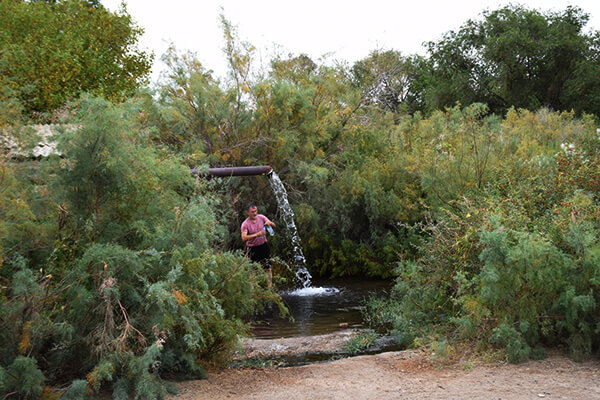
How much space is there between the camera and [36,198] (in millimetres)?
5492

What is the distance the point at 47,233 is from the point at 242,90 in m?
10.7

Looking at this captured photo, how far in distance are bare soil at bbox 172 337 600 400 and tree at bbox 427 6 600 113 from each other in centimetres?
2924

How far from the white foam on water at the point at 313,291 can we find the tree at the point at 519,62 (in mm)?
23520

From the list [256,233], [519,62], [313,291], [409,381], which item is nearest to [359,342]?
[409,381]

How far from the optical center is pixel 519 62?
3422cm

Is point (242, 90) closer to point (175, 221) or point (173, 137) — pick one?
point (173, 137)

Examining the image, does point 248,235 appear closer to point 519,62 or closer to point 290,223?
point 290,223

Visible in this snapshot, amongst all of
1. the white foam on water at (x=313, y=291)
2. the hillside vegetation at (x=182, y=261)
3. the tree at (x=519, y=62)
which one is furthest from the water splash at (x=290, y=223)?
the tree at (x=519, y=62)

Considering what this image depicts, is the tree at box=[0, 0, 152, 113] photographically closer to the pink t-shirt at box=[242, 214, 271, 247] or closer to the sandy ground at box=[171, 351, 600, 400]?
the pink t-shirt at box=[242, 214, 271, 247]

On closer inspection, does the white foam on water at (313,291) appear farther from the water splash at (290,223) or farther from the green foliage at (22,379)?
the green foliage at (22,379)

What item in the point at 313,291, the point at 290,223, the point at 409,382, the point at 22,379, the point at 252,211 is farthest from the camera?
the point at 290,223

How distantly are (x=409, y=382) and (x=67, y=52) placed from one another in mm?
14870

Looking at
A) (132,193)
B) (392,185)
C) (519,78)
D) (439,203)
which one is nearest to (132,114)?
(132,193)

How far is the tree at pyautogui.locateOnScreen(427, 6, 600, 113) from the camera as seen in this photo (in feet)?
109
